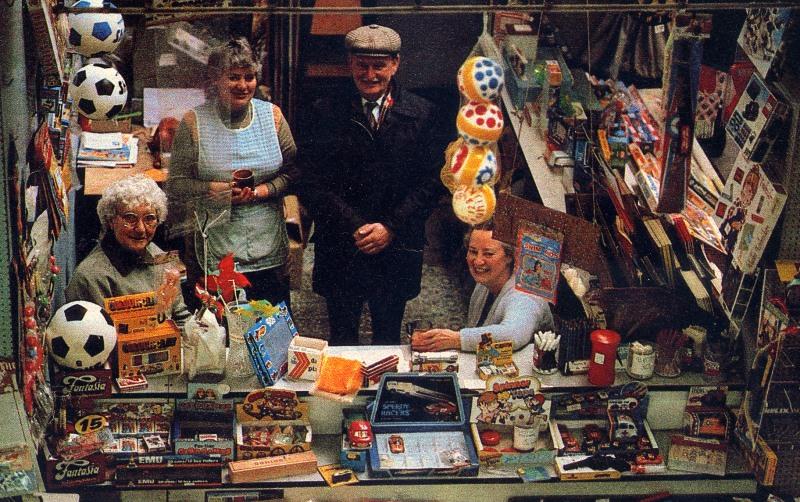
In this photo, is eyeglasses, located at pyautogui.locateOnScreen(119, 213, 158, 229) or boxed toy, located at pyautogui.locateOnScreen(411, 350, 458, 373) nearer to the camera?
eyeglasses, located at pyautogui.locateOnScreen(119, 213, 158, 229)

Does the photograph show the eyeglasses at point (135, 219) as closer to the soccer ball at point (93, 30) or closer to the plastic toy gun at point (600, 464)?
the soccer ball at point (93, 30)

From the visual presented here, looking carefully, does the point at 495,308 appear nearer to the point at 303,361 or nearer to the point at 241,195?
the point at 303,361

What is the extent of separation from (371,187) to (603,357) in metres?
1.56

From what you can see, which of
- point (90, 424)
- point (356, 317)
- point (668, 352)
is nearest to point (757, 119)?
point (668, 352)

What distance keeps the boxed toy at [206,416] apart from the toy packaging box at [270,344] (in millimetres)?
225

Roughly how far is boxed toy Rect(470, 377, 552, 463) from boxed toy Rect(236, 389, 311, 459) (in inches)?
35.8

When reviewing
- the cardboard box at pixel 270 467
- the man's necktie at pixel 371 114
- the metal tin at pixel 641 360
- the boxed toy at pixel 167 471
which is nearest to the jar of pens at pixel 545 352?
the metal tin at pixel 641 360

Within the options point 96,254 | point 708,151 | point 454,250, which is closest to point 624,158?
point 708,151

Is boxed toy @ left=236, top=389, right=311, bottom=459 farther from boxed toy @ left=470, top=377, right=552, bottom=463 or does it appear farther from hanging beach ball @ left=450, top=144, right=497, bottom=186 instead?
hanging beach ball @ left=450, top=144, right=497, bottom=186

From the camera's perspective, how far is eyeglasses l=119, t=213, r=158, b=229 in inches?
259

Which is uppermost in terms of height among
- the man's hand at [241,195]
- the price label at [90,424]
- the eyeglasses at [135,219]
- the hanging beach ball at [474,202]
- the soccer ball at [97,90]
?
the soccer ball at [97,90]

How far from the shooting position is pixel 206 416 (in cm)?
658

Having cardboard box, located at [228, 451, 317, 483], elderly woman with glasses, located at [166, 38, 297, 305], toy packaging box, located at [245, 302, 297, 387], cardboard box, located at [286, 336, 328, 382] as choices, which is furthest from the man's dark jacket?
cardboard box, located at [228, 451, 317, 483]

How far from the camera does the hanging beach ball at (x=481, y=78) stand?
5746 millimetres
